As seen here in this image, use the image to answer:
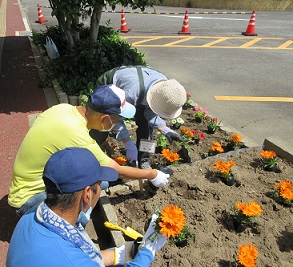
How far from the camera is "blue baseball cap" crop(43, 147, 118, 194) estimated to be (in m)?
1.41

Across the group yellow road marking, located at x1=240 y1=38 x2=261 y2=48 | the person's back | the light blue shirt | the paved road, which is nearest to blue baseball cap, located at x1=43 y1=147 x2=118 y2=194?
the person's back

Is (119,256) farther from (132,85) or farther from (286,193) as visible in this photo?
(286,193)

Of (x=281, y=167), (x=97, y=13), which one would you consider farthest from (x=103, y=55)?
(x=281, y=167)

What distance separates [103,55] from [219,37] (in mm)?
7097

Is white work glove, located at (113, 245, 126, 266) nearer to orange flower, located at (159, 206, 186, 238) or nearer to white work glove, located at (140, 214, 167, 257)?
white work glove, located at (140, 214, 167, 257)

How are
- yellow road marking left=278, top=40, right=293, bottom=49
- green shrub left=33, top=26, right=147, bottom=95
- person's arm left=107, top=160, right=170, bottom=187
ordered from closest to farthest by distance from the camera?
person's arm left=107, top=160, right=170, bottom=187 < green shrub left=33, top=26, right=147, bottom=95 < yellow road marking left=278, top=40, right=293, bottom=49

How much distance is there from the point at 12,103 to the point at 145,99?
144 inches

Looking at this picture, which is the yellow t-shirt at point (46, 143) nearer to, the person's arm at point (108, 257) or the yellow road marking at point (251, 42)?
the person's arm at point (108, 257)

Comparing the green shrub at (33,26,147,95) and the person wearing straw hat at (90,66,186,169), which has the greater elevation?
the person wearing straw hat at (90,66,186,169)

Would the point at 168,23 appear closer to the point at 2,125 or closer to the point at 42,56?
the point at 42,56

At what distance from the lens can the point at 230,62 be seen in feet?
29.7

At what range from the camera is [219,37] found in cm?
1232

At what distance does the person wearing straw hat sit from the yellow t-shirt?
834 mm

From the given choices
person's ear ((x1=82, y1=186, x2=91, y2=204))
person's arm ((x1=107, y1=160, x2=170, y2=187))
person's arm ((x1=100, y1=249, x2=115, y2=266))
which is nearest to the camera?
person's ear ((x1=82, y1=186, x2=91, y2=204))
